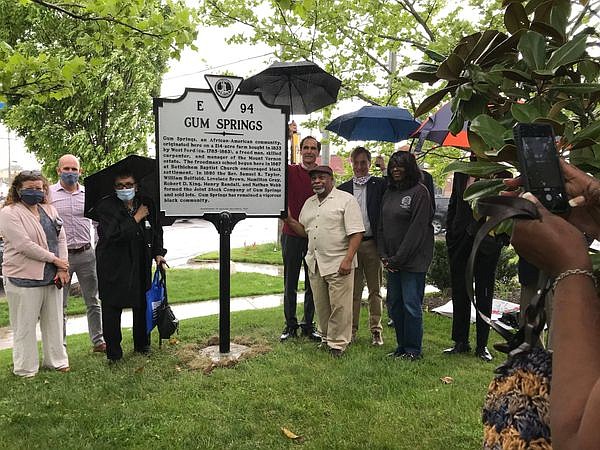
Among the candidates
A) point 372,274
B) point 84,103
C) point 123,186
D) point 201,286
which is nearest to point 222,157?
point 123,186

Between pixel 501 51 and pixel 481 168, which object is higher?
pixel 501 51

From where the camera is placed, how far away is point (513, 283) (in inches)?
346

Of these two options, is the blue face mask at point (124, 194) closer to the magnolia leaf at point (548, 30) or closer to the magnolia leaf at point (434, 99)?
the magnolia leaf at point (434, 99)

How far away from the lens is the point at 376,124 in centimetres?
707

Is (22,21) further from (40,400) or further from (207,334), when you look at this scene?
(40,400)

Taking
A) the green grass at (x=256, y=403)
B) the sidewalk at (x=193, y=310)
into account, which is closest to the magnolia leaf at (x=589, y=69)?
the green grass at (x=256, y=403)

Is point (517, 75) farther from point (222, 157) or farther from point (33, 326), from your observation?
point (33, 326)

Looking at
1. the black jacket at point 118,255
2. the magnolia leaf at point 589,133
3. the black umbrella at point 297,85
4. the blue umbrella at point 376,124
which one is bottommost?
the black jacket at point 118,255

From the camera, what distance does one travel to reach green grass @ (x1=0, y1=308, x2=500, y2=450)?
3.55 meters

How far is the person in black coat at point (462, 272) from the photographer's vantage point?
16.9 feet

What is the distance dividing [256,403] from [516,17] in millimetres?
3421

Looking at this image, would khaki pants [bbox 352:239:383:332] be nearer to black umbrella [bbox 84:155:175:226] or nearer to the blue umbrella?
the blue umbrella

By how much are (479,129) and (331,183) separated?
13.0 feet

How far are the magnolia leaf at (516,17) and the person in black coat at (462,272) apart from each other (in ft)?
11.5
